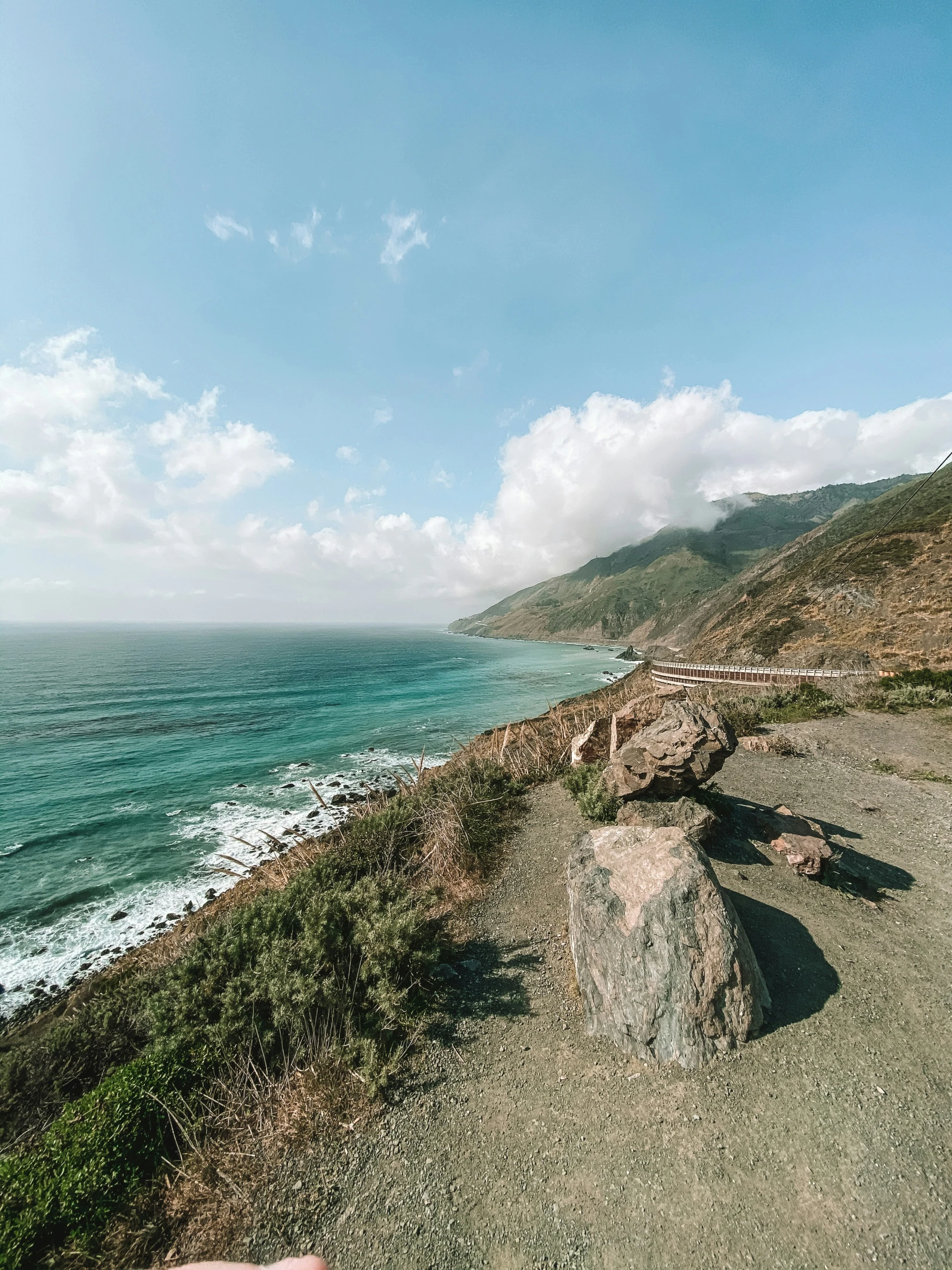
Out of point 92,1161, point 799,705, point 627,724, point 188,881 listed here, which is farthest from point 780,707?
point 188,881

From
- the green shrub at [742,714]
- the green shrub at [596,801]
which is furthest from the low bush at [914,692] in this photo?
the green shrub at [596,801]

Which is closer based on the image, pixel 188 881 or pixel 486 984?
pixel 486 984

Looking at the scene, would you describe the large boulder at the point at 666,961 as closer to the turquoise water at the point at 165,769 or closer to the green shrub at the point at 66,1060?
the green shrub at the point at 66,1060

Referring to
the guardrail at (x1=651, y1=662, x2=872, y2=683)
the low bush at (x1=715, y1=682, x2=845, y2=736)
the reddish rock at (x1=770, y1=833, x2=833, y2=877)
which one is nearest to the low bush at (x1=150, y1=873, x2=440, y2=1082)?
the reddish rock at (x1=770, y1=833, x2=833, y2=877)

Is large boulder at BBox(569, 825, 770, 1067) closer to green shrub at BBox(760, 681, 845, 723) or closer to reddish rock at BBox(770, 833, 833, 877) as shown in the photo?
reddish rock at BBox(770, 833, 833, 877)

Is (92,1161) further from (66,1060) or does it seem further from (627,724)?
(627,724)

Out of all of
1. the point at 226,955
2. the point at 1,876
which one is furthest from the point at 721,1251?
the point at 1,876
